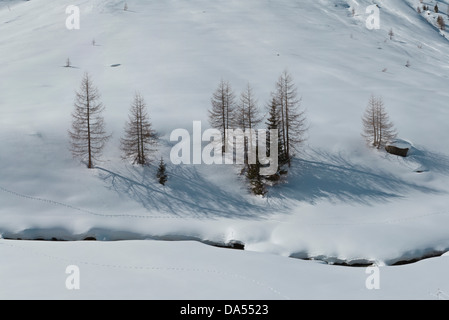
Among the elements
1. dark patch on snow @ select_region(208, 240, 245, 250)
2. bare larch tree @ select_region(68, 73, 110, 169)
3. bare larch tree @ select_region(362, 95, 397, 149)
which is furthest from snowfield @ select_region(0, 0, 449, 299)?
bare larch tree @ select_region(362, 95, 397, 149)

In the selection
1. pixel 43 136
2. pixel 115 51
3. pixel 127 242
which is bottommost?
pixel 127 242

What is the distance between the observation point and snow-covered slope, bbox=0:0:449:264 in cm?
2317

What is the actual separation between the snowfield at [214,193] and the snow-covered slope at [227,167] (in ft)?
0.47

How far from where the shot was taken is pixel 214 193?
27500mm

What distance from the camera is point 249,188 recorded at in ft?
91.7

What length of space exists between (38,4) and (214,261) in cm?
10876

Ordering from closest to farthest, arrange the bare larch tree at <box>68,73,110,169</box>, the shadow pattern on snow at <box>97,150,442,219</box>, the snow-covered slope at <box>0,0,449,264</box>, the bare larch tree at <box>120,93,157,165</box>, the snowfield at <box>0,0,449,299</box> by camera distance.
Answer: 1. the snowfield at <box>0,0,449,299</box>
2. the snow-covered slope at <box>0,0,449,264</box>
3. the shadow pattern on snow at <box>97,150,442,219</box>
4. the bare larch tree at <box>68,73,110,169</box>
5. the bare larch tree at <box>120,93,157,165</box>

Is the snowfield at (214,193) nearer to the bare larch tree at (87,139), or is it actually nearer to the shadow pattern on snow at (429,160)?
the shadow pattern on snow at (429,160)

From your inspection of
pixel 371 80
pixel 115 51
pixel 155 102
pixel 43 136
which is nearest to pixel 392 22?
pixel 371 80

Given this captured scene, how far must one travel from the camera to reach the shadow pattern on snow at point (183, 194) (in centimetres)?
2580

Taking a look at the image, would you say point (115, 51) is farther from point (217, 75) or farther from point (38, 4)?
point (38, 4)

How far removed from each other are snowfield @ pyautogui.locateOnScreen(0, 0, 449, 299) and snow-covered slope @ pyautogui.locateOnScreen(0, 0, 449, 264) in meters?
0.14

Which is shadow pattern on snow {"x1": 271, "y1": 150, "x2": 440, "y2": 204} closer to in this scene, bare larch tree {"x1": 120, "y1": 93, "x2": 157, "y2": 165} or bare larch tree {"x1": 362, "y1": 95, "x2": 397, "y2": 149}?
bare larch tree {"x1": 362, "y1": 95, "x2": 397, "y2": 149}

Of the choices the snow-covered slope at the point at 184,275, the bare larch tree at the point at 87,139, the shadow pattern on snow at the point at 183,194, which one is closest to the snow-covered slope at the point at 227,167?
the shadow pattern on snow at the point at 183,194
